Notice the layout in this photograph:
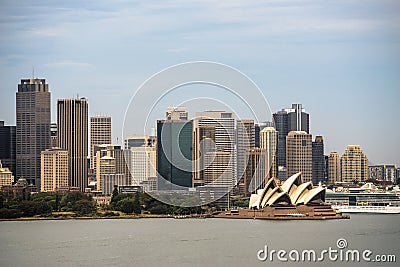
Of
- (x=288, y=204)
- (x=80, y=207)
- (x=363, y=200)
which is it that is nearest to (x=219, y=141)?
(x=363, y=200)

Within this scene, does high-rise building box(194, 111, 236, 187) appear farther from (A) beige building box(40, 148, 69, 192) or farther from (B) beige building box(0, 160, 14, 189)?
(A) beige building box(40, 148, 69, 192)

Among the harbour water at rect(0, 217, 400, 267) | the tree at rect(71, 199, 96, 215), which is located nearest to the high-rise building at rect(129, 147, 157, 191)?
the tree at rect(71, 199, 96, 215)

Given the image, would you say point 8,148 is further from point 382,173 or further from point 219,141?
point 382,173

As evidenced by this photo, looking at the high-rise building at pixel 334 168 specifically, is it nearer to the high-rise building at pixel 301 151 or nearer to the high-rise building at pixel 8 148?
the high-rise building at pixel 301 151

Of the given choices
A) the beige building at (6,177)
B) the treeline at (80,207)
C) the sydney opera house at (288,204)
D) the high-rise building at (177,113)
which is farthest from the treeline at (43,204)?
the beige building at (6,177)

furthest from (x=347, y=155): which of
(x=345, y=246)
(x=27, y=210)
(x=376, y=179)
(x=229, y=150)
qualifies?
(x=345, y=246)

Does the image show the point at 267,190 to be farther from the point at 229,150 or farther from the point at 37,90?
the point at 37,90
